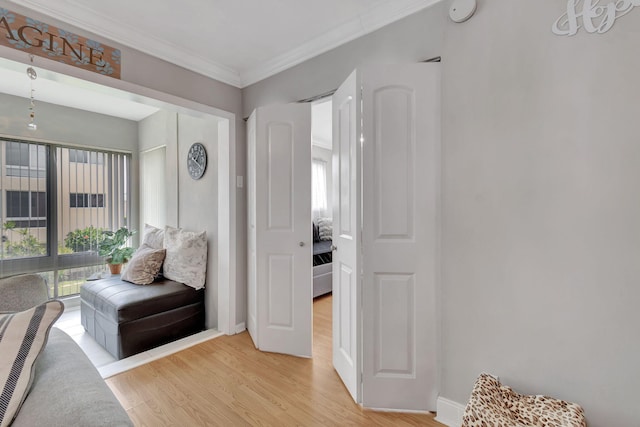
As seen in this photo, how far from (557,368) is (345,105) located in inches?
70.0

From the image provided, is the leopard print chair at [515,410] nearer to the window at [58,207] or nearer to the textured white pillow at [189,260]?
the textured white pillow at [189,260]

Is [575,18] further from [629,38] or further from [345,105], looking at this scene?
[345,105]

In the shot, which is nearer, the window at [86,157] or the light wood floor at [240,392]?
the light wood floor at [240,392]

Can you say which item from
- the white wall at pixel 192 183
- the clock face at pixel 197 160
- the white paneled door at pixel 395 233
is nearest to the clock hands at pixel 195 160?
the clock face at pixel 197 160

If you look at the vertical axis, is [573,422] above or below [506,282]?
below

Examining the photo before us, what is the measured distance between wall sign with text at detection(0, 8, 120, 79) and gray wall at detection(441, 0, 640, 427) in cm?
217

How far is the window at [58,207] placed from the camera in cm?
351

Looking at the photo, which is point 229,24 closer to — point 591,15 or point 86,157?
point 591,15

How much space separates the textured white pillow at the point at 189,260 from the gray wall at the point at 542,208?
7.66 feet

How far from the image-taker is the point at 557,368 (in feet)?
4.44

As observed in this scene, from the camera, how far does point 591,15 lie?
1256mm

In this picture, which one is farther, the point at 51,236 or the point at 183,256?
the point at 51,236

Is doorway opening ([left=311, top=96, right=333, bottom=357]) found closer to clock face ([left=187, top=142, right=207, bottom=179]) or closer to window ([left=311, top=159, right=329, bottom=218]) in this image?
window ([left=311, top=159, right=329, bottom=218])

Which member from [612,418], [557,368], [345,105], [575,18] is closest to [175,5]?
[345,105]
